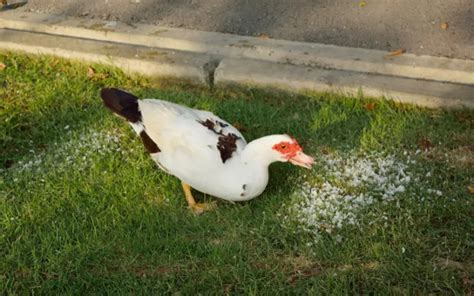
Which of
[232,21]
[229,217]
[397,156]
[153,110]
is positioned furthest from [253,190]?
[232,21]

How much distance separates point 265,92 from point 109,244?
176 cm

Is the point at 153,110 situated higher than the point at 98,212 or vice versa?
the point at 153,110

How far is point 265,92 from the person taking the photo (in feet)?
14.8

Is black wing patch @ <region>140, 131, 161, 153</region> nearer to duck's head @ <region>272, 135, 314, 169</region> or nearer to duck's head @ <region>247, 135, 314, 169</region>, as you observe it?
duck's head @ <region>247, 135, 314, 169</region>

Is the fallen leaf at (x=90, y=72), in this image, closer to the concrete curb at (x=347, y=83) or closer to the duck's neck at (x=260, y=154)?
the concrete curb at (x=347, y=83)

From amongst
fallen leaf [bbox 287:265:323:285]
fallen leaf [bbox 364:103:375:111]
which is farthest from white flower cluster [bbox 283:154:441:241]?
fallen leaf [bbox 364:103:375:111]

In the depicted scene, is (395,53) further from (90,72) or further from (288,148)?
(90,72)

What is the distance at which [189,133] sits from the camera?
3398mm

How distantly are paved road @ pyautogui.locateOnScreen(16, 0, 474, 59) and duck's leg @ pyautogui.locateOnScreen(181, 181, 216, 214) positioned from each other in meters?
1.98

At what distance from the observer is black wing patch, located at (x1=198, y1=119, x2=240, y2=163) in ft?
10.9

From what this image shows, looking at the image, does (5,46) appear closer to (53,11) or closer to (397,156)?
(53,11)

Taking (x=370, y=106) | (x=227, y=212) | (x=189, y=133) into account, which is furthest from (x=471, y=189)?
(x=189, y=133)

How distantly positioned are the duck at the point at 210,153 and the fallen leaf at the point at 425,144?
893 mm

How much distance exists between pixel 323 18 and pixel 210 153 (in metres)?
2.38
